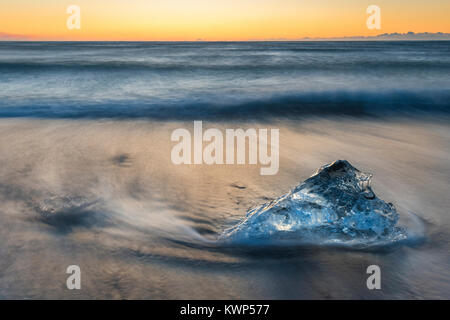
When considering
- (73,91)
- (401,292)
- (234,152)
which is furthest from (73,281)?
(73,91)

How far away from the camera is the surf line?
13.6 ft

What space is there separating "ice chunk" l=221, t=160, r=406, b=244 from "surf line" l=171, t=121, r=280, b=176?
50.8 inches

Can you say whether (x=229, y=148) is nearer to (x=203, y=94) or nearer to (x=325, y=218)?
(x=325, y=218)

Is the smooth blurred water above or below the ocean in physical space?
above

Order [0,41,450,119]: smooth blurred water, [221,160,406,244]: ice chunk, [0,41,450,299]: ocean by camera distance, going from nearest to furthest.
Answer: [0,41,450,299]: ocean
[221,160,406,244]: ice chunk
[0,41,450,119]: smooth blurred water

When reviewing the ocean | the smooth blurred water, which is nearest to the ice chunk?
the ocean

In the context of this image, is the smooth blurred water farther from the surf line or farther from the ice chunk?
the ice chunk

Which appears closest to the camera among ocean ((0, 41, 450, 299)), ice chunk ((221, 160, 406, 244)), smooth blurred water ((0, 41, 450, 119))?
ocean ((0, 41, 450, 299))

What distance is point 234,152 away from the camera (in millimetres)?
4617

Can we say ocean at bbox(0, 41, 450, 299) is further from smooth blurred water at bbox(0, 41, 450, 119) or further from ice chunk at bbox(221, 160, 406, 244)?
smooth blurred water at bbox(0, 41, 450, 119)

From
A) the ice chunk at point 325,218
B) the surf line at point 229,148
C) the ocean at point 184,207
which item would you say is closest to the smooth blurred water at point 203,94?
the ocean at point 184,207

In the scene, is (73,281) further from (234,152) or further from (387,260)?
(234,152)

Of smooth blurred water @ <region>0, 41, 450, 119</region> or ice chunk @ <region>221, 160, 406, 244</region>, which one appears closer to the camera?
ice chunk @ <region>221, 160, 406, 244</region>
